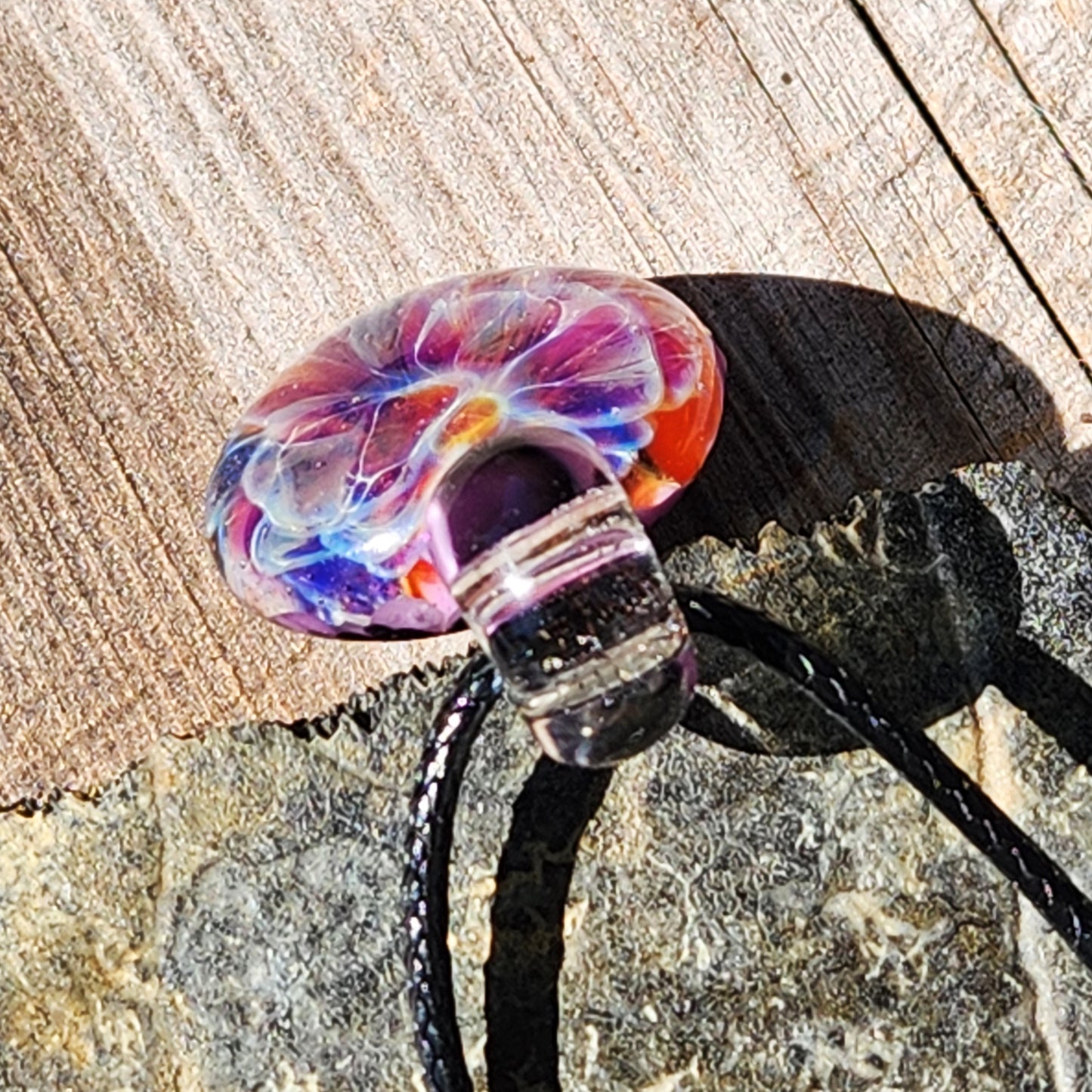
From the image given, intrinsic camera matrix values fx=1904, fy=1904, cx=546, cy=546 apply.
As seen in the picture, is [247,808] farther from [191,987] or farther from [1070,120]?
[1070,120]

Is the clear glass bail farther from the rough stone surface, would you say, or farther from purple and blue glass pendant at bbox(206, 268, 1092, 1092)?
the rough stone surface

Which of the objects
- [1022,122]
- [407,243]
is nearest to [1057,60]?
[1022,122]

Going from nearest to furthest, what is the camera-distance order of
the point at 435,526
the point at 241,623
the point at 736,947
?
1. the point at 435,526
2. the point at 736,947
3. the point at 241,623

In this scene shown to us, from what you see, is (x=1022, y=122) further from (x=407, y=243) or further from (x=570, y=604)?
(x=570, y=604)

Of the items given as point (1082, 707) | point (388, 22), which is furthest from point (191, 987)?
point (388, 22)

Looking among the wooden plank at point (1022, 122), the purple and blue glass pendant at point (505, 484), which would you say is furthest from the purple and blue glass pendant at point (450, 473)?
the wooden plank at point (1022, 122)
